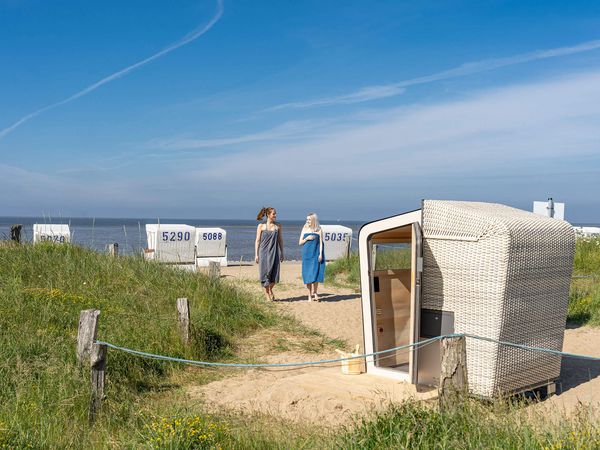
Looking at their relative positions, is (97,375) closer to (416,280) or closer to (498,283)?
(416,280)

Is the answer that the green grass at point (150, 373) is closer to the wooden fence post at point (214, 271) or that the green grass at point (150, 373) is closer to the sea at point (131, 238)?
the wooden fence post at point (214, 271)

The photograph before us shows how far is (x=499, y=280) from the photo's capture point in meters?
6.31

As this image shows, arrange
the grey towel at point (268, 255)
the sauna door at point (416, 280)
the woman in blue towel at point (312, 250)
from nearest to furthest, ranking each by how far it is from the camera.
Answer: the sauna door at point (416, 280) → the grey towel at point (268, 255) → the woman in blue towel at point (312, 250)

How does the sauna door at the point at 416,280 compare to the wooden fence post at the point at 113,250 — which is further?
the wooden fence post at the point at 113,250

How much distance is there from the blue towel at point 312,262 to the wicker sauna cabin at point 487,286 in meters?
5.54

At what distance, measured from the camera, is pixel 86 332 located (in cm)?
644

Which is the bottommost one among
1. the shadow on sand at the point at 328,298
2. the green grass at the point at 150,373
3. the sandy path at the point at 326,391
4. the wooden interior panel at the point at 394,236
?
the sandy path at the point at 326,391

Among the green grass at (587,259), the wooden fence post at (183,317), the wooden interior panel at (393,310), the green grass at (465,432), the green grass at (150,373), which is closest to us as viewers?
the green grass at (465,432)

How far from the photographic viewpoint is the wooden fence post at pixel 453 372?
536 centimetres

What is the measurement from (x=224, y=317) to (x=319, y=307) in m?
3.22

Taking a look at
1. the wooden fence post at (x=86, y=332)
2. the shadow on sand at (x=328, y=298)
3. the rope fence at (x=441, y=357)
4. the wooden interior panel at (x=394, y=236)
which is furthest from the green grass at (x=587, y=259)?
the wooden fence post at (x=86, y=332)

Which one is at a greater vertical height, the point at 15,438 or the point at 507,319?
the point at 507,319

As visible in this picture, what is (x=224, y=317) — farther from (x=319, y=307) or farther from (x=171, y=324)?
(x=319, y=307)

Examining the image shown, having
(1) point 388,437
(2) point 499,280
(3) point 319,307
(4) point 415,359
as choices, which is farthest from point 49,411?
(3) point 319,307
